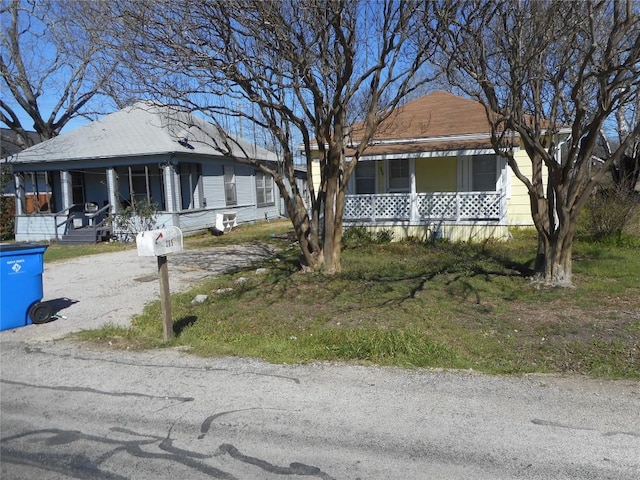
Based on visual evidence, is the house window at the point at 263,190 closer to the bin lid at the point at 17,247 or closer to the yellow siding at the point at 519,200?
the yellow siding at the point at 519,200

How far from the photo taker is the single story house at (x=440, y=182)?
14.6 metres

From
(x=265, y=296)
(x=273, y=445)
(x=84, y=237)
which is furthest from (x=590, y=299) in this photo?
(x=84, y=237)

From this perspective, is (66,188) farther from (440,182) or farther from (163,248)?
(163,248)

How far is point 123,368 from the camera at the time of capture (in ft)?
17.4

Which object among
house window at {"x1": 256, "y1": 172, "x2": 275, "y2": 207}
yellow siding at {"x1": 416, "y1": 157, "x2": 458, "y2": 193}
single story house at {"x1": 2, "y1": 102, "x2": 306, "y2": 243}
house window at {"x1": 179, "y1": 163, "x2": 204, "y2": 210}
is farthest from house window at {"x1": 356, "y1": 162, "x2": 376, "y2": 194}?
house window at {"x1": 256, "y1": 172, "x2": 275, "y2": 207}

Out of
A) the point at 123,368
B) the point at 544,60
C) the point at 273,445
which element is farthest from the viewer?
the point at 544,60

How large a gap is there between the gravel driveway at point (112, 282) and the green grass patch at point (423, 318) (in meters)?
0.54

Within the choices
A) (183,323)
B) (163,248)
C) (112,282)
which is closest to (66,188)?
(112,282)

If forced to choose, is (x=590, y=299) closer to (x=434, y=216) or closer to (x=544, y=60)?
(x=544, y=60)

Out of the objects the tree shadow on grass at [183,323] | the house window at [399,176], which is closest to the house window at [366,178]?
the house window at [399,176]

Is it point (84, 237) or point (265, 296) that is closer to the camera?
point (265, 296)

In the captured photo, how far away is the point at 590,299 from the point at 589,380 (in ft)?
11.2

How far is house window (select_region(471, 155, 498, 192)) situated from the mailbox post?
12078mm

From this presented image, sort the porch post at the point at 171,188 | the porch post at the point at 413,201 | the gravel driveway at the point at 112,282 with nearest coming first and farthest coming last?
the gravel driveway at the point at 112,282 → the porch post at the point at 413,201 → the porch post at the point at 171,188
